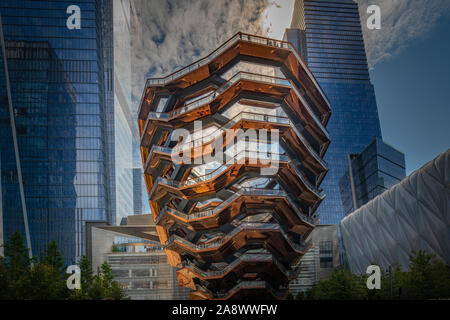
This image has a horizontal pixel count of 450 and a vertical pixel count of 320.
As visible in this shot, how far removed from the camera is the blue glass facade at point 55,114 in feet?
327

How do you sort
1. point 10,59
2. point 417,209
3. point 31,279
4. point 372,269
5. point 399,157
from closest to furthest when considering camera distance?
1. point 31,279
2. point 417,209
3. point 372,269
4. point 10,59
5. point 399,157

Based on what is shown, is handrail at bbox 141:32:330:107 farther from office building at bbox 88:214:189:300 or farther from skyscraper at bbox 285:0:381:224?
skyscraper at bbox 285:0:381:224

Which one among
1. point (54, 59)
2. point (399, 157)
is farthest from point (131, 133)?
point (399, 157)

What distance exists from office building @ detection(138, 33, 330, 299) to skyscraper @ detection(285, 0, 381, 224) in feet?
372

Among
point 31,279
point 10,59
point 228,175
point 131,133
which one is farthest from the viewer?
point 131,133

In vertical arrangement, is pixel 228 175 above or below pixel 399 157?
below

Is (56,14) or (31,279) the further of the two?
(56,14)

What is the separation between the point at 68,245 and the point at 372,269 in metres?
74.0

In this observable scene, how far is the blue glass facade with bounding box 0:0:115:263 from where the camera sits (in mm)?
99688

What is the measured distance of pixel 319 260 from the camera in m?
68.4

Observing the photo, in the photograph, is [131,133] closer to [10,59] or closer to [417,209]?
[10,59]

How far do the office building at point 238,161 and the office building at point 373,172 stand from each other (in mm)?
74787

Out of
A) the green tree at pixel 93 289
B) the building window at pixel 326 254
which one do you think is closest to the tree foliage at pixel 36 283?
the green tree at pixel 93 289

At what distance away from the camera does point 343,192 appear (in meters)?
146
